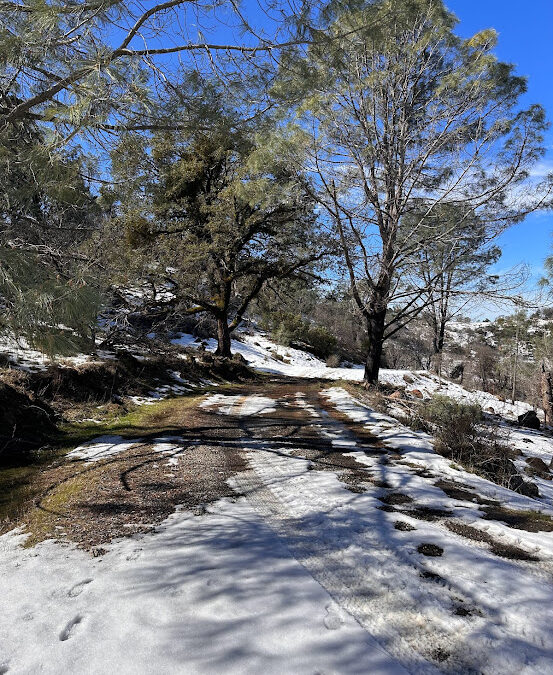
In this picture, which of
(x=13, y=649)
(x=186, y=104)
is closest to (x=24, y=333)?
(x=13, y=649)

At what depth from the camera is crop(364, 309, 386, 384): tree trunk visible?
11211 millimetres

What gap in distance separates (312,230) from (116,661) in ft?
43.8

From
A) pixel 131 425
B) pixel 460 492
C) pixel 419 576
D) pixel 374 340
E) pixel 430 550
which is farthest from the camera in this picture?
pixel 374 340

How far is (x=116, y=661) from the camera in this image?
5.23ft

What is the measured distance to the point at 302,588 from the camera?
6.84 feet

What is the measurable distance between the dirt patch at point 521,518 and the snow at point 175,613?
1.84 meters

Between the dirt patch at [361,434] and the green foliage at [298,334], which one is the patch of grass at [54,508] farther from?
the green foliage at [298,334]

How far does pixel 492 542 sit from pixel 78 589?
2637mm

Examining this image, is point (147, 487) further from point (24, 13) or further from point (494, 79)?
point (494, 79)

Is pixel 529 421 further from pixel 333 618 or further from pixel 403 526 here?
pixel 333 618

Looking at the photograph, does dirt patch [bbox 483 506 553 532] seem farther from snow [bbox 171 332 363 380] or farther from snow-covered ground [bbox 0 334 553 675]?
snow [bbox 171 332 363 380]

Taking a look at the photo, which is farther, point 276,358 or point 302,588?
point 276,358

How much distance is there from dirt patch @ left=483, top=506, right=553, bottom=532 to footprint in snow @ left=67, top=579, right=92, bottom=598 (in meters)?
2.91

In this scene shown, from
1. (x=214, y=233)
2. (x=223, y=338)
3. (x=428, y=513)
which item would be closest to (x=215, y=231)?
(x=214, y=233)
